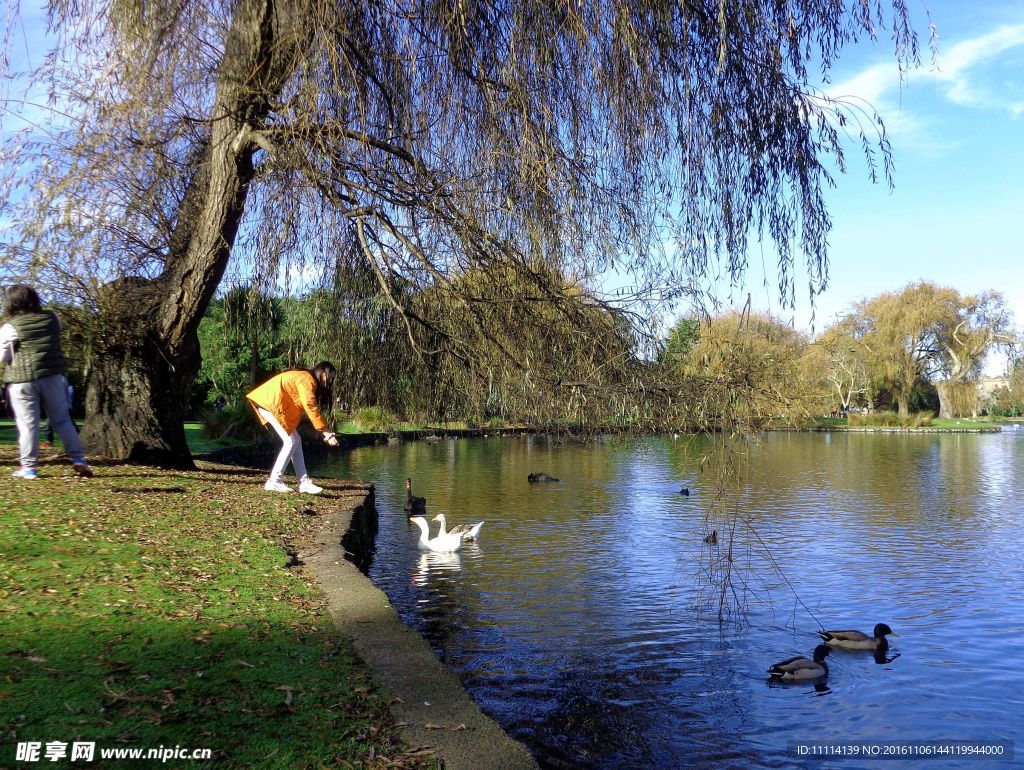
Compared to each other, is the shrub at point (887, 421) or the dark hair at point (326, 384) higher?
the dark hair at point (326, 384)

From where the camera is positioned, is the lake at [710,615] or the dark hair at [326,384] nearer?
the lake at [710,615]

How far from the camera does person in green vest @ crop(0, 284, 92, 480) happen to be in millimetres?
6676

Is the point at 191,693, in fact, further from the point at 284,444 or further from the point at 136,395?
the point at 136,395

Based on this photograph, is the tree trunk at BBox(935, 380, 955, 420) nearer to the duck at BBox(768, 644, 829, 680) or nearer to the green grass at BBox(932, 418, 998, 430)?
the green grass at BBox(932, 418, 998, 430)

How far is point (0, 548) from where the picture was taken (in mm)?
4738

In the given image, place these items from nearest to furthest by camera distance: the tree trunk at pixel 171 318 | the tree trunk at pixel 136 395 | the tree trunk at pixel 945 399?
the tree trunk at pixel 171 318, the tree trunk at pixel 136 395, the tree trunk at pixel 945 399

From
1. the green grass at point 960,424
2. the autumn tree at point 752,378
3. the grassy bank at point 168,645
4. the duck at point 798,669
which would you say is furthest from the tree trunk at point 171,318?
the green grass at point 960,424

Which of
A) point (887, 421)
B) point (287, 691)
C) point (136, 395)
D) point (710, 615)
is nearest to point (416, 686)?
point (287, 691)

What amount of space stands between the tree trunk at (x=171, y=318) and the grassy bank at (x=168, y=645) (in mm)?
2287

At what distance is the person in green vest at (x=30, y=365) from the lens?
21.9 ft

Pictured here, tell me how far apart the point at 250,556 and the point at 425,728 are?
2.93 meters

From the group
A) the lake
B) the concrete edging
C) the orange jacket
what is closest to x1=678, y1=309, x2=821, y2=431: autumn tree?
the lake

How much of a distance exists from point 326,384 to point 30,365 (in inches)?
94.1

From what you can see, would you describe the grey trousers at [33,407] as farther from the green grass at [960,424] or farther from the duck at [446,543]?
the green grass at [960,424]
